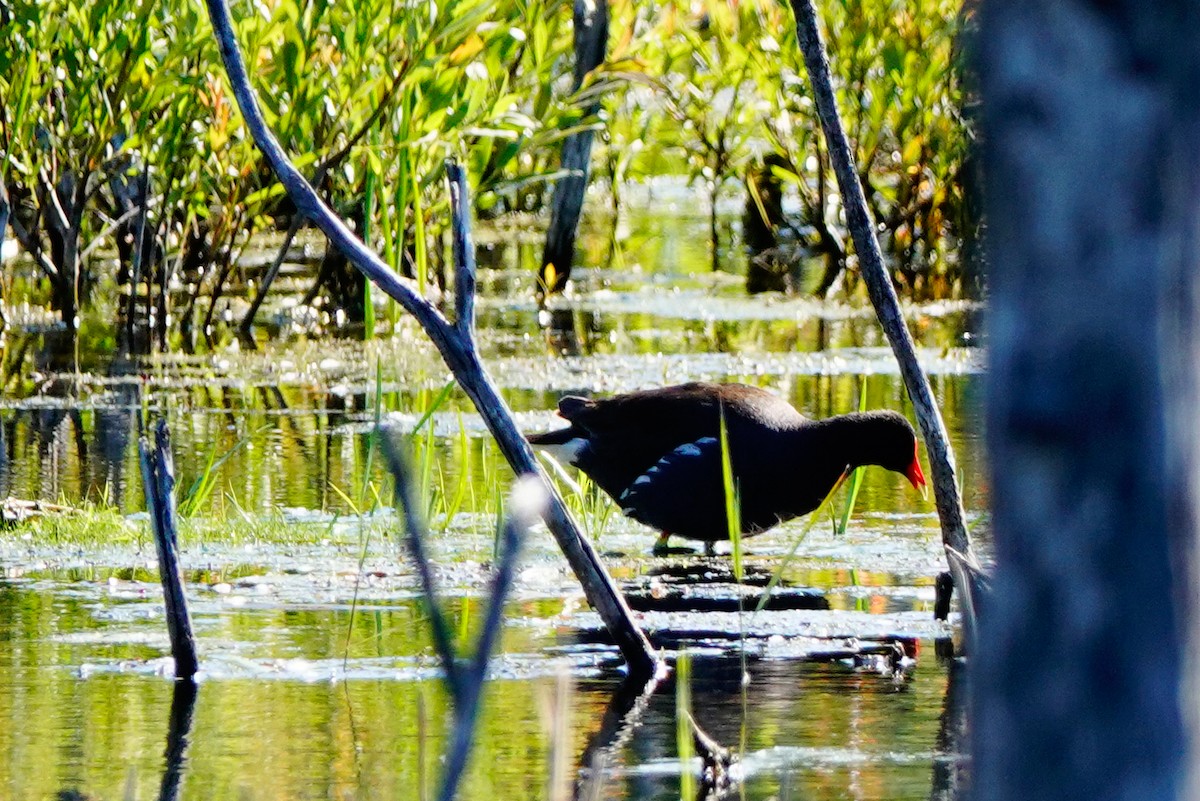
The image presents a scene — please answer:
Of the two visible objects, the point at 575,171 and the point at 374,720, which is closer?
the point at 374,720

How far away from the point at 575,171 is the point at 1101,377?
1001 centimetres

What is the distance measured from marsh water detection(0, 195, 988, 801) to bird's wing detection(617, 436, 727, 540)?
128mm

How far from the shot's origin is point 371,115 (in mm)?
9125

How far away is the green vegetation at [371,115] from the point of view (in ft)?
29.1

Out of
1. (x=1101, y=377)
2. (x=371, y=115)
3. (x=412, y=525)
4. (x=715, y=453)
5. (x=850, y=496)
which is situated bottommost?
(x=850, y=496)

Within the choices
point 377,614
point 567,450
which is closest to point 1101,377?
point 377,614

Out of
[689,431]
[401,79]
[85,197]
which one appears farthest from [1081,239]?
[85,197]

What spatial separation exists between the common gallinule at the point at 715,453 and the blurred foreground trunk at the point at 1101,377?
4430 millimetres

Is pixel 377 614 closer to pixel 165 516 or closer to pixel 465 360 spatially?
pixel 165 516

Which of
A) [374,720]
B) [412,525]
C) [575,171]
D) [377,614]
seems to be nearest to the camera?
[412,525]

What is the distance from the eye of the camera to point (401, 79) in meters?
8.68

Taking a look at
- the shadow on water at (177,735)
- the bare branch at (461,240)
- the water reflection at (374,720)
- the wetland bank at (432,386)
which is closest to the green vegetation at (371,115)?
the wetland bank at (432,386)

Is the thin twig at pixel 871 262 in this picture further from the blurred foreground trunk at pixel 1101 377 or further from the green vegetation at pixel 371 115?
the blurred foreground trunk at pixel 1101 377

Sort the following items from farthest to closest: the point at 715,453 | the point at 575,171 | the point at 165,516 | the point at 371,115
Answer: the point at 575,171, the point at 371,115, the point at 715,453, the point at 165,516
